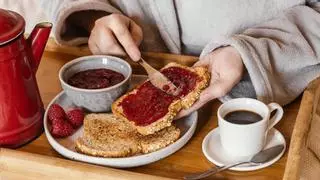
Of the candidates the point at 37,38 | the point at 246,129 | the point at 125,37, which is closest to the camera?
the point at 246,129

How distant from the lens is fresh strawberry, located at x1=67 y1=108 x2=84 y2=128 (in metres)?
0.81

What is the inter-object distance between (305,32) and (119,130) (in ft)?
1.16

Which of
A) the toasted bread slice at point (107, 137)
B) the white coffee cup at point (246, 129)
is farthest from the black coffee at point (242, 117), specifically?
the toasted bread slice at point (107, 137)

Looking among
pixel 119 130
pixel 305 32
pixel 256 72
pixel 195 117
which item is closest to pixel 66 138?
pixel 119 130

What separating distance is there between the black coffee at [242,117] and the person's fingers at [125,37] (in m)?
0.22

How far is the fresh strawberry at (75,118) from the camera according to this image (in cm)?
81

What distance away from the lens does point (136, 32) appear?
96 cm

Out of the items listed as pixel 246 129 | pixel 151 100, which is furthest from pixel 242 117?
pixel 151 100

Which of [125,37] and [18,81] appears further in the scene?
[125,37]

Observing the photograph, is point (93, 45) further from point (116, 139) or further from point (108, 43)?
point (116, 139)

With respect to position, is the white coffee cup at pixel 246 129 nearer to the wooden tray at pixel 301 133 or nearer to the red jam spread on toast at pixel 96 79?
the wooden tray at pixel 301 133

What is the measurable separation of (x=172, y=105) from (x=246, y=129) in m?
0.13

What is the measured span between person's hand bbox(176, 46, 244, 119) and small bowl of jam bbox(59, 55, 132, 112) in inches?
4.2

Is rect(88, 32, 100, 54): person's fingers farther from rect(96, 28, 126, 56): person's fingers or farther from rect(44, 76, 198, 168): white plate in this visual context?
rect(44, 76, 198, 168): white plate
